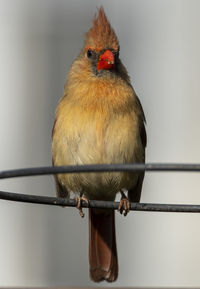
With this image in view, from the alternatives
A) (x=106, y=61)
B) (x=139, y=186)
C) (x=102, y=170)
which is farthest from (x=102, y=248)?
(x=102, y=170)

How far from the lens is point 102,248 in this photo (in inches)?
164

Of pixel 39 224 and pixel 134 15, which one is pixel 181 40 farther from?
pixel 39 224

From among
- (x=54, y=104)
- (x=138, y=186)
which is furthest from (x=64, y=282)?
(x=138, y=186)

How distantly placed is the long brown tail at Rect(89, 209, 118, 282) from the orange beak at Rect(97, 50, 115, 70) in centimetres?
78

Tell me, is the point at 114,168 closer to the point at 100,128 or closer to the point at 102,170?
the point at 102,170

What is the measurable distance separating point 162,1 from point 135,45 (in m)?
0.43

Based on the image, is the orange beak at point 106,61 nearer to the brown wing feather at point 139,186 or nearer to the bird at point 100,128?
the bird at point 100,128

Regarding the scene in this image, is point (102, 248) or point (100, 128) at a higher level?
point (100, 128)

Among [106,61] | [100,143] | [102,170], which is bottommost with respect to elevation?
[100,143]

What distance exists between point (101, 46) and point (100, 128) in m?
0.42

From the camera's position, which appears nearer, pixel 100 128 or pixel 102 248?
pixel 100 128

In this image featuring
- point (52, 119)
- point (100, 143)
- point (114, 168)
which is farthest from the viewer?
point (52, 119)

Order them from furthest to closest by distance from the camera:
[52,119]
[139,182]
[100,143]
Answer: [52,119] < [139,182] < [100,143]

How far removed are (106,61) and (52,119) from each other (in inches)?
101
